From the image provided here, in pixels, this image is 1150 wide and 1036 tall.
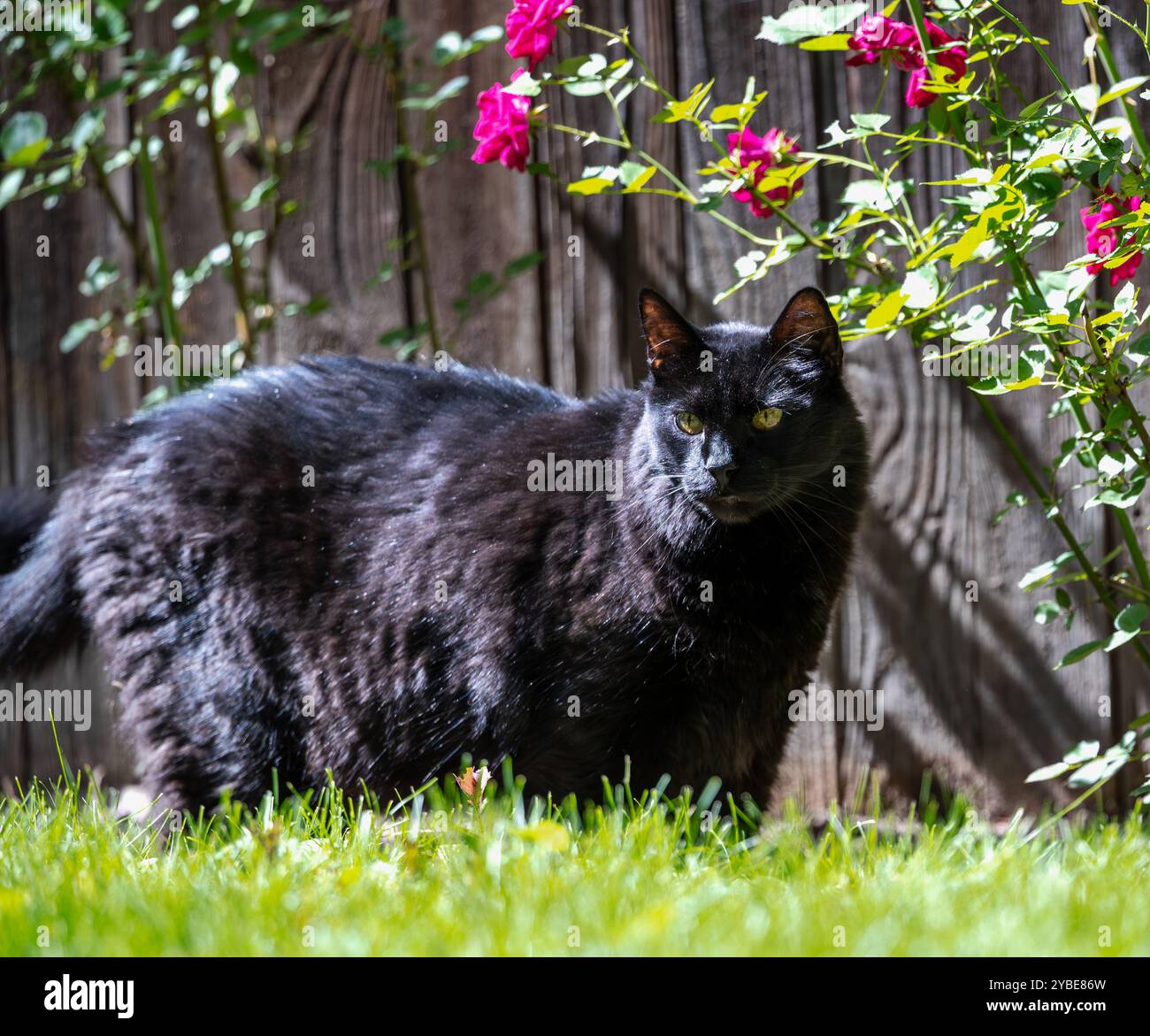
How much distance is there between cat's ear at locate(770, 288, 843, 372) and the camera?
2.45 meters

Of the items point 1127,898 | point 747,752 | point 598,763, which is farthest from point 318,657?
point 1127,898

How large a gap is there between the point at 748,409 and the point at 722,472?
0.67ft

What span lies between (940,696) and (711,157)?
5.11ft

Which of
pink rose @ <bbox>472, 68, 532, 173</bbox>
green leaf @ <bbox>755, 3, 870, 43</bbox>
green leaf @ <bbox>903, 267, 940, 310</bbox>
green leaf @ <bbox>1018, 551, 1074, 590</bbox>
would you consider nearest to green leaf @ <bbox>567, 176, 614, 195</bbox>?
pink rose @ <bbox>472, 68, 532, 173</bbox>

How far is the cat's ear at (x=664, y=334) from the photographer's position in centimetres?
257

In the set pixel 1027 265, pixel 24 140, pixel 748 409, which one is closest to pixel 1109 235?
pixel 1027 265

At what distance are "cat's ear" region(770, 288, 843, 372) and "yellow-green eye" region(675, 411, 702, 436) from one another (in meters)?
0.23

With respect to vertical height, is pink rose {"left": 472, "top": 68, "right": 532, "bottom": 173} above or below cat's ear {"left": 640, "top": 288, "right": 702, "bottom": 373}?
above

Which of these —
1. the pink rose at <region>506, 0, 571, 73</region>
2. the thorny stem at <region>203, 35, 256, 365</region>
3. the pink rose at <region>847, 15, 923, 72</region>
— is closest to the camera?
the pink rose at <region>847, 15, 923, 72</region>

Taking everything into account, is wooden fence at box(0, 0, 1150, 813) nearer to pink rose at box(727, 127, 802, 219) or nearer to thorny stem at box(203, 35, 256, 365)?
thorny stem at box(203, 35, 256, 365)

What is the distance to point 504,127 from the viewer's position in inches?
99.0

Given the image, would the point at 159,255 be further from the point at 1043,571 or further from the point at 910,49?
the point at 1043,571

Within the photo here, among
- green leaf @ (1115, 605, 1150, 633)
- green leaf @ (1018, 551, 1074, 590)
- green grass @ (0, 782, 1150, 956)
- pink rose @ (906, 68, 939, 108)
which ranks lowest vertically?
green grass @ (0, 782, 1150, 956)
